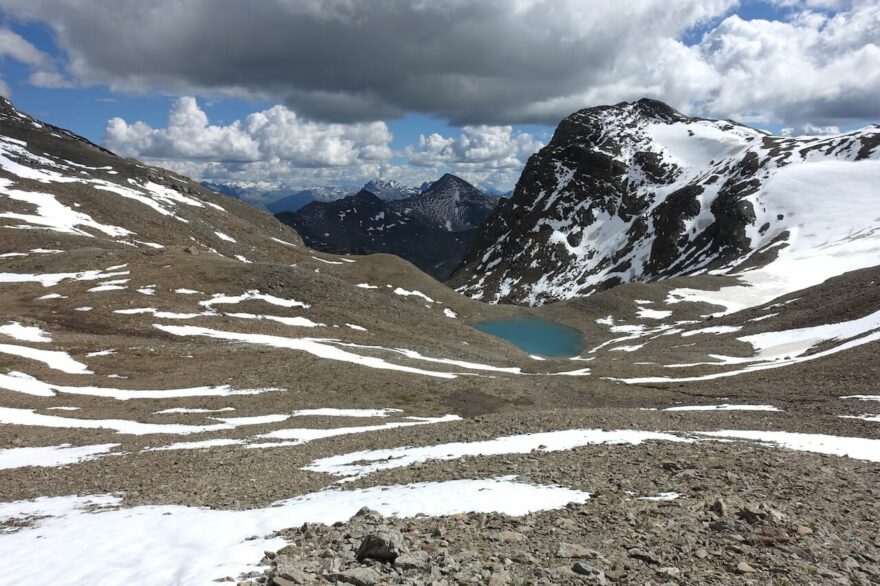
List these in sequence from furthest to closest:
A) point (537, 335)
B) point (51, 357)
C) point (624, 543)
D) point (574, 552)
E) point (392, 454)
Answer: point (537, 335) < point (51, 357) < point (392, 454) < point (624, 543) < point (574, 552)

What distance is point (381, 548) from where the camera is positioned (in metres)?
8.53

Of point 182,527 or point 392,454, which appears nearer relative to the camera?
point 182,527

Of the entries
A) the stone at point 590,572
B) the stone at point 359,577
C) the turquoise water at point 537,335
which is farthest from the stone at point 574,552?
the turquoise water at point 537,335

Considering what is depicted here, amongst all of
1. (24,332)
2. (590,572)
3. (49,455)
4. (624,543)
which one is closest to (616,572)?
(590,572)

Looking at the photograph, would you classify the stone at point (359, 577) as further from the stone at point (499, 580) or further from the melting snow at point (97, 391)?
the melting snow at point (97, 391)

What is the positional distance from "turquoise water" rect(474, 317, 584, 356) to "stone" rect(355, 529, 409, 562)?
3100 inches

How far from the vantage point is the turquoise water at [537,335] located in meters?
89.9

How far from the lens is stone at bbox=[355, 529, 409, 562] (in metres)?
8.52

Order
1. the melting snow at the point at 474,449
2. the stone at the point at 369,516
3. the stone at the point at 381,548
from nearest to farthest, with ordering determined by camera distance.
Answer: the stone at the point at 381,548 < the stone at the point at 369,516 < the melting snow at the point at 474,449

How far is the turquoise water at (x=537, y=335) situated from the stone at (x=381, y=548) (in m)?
78.7

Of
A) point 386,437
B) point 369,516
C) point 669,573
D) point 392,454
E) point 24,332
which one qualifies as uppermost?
point 24,332

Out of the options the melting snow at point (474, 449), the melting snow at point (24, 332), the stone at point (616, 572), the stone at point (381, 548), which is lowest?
the melting snow at point (474, 449)

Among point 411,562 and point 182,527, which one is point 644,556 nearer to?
point 411,562

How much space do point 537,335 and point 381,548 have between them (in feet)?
313
